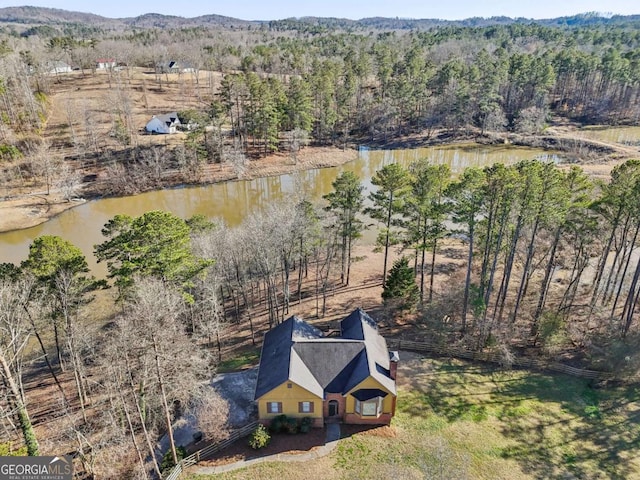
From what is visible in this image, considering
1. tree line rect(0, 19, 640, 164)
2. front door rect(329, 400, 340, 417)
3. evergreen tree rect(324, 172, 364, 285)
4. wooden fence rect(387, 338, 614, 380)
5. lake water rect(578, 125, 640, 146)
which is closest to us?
front door rect(329, 400, 340, 417)

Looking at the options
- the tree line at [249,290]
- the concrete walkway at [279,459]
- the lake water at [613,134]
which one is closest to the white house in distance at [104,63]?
the tree line at [249,290]

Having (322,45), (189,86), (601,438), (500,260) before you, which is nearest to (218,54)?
(189,86)

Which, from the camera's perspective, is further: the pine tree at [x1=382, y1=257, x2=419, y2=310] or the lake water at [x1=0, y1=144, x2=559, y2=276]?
the lake water at [x1=0, y1=144, x2=559, y2=276]

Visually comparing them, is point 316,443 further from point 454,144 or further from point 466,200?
point 454,144

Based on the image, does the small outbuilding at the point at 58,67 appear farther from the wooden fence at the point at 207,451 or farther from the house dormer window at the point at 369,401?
the house dormer window at the point at 369,401

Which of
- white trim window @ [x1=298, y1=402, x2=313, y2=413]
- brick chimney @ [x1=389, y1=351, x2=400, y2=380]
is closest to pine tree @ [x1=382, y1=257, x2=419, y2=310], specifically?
brick chimney @ [x1=389, y1=351, x2=400, y2=380]

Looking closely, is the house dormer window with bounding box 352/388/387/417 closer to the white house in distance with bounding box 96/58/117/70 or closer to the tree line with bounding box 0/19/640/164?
the tree line with bounding box 0/19/640/164
